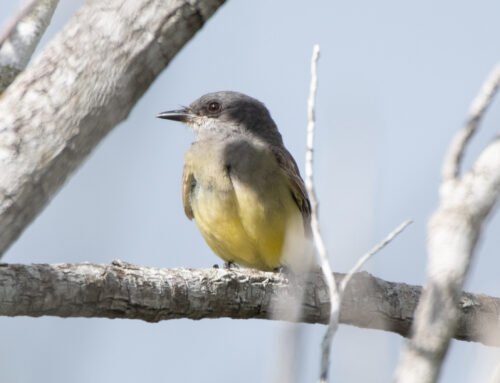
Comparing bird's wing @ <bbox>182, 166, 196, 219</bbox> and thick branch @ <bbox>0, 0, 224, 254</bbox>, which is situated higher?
bird's wing @ <bbox>182, 166, 196, 219</bbox>

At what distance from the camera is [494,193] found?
281cm

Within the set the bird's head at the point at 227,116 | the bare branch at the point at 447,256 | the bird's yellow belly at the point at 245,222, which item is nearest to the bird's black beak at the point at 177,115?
the bird's head at the point at 227,116

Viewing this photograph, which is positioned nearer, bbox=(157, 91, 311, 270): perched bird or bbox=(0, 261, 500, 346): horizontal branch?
bbox=(0, 261, 500, 346): horizontal branch

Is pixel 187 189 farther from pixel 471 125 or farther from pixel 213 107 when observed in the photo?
pixel 471 125

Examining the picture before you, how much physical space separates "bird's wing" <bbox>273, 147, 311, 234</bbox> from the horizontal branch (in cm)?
151

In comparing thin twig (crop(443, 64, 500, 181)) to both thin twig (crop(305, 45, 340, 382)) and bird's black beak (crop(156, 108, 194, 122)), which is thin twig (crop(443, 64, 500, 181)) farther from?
bird's black beak (crop(156, 108, 194, 122))

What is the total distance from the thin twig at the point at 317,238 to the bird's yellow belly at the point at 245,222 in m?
4.16

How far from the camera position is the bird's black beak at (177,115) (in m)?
9.50

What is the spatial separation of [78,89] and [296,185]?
216 inches

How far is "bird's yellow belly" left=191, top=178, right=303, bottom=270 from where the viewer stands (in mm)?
7938

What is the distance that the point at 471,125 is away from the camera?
3115 millimetres

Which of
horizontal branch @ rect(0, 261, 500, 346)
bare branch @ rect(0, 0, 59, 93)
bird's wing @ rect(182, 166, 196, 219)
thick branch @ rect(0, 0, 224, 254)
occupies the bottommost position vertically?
horizontal branch @ rect(0, 261, 500, 346)

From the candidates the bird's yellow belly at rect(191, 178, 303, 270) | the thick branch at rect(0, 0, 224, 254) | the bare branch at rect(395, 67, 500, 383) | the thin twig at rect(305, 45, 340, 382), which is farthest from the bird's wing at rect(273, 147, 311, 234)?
the bare branch at rect(395, 67, 500, 383)

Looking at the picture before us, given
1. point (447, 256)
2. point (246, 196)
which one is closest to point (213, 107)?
point (246, 196)
